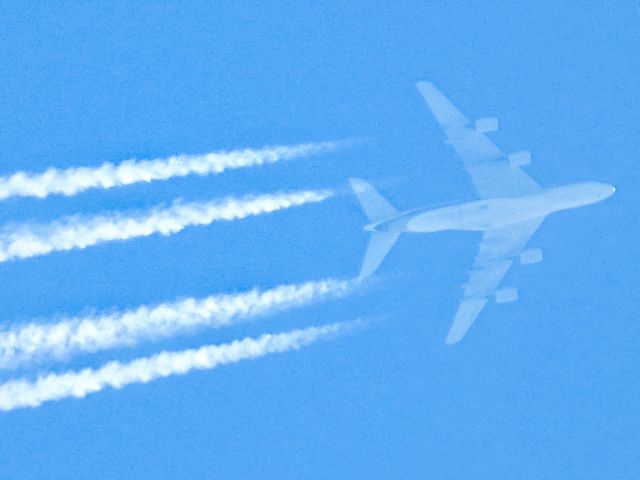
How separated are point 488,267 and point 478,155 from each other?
2443mm

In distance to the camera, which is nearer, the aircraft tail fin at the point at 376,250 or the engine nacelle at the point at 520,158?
the engine nacelle at the point at 520,158

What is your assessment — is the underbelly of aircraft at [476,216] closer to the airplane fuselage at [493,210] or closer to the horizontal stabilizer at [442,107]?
the airplane fuselage at [493,210]

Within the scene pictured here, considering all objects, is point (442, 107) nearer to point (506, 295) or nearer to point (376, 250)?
point (376, 250)

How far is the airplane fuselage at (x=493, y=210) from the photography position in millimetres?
16844

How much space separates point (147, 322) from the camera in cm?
1672

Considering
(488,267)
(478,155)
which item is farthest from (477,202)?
(488,267)

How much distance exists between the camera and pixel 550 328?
17656 mm

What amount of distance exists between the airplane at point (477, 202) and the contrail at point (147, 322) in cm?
161

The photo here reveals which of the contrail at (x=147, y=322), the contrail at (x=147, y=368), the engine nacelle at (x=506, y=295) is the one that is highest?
the contrail at (x=147, y=322)

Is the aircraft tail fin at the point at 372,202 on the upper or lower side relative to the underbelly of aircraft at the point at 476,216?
upper

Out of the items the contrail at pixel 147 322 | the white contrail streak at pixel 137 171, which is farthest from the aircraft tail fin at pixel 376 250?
the white contrail streak at pixel 137 171

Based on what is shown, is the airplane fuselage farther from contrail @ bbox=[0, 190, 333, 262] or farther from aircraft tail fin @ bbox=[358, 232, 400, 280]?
contrail @ bbox=[0, 190, 333, 262]

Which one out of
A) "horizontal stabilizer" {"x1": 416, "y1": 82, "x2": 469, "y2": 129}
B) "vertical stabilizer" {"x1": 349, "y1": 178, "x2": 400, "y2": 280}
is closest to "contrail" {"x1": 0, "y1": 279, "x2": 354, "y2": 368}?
"vertical stabilizer" {"x1": 349, "y1": 178, "x2": 400, "y2": 280}

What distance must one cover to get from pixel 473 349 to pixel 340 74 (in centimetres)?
664
